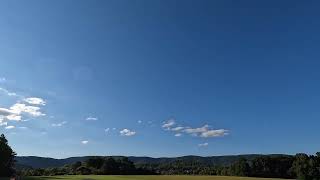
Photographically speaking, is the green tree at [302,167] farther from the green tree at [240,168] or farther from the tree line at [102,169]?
the tree line at [102,169]

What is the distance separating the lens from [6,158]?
398 feet

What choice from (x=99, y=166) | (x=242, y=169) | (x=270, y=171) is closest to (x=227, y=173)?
(x=242, y=169)

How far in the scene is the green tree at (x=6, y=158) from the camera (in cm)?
11614

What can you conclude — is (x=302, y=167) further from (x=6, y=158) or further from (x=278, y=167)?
(x=6, y=158)

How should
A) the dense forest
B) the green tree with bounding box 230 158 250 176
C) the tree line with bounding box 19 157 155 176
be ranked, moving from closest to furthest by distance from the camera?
the dense forest < the tree line with bounding box 19 157 155 176 < the green tree with bounding box 230 158 250 176

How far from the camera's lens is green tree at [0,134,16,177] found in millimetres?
116137

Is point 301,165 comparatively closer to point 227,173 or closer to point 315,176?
point 315,176

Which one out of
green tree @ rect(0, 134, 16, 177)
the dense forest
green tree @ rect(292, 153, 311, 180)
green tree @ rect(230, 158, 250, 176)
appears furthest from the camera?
green tree @ rect(230, 158, 250, 176)

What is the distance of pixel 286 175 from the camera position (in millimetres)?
157625

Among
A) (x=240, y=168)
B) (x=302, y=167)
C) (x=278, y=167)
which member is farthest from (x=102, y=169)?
(x=302, y=167)

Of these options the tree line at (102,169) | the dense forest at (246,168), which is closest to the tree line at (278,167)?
the dense forest at (246,168)

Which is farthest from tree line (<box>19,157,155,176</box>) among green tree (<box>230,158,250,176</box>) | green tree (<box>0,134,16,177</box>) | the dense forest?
green tree (<box>230,158,250,176</box>)

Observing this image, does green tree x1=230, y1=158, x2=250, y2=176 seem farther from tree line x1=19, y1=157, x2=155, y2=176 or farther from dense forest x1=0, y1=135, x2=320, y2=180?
tree line x1=19, y1=157, x2=155, y2=176

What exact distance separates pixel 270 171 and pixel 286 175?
817 centimetres
